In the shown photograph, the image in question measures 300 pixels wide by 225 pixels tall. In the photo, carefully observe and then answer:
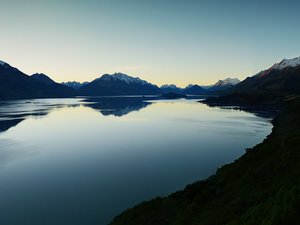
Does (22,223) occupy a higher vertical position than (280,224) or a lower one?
lower

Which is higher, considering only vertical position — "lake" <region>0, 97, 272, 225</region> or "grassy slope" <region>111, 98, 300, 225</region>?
"grassy slope" <region>111, 98, 300, 225</region>

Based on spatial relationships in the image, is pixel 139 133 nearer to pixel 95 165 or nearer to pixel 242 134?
pixel 242 134

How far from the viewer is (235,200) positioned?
27.0 m

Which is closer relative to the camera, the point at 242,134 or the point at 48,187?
the point at 48,187

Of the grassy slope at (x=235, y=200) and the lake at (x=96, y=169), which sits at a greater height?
the grassy slope at (x=235, y=200)

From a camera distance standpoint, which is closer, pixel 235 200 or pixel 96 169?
pixel 235 200

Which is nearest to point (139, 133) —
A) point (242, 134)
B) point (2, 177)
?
point (242, 134)

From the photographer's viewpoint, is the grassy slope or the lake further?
the lake

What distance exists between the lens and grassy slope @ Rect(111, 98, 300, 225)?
1919 cm

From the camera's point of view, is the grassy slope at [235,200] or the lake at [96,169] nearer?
the grassy slope at [235,200]

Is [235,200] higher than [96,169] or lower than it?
A: higher

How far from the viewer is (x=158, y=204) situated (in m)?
32.1

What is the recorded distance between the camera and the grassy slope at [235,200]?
19.2 m

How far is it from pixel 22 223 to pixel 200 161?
34947 millimetres
